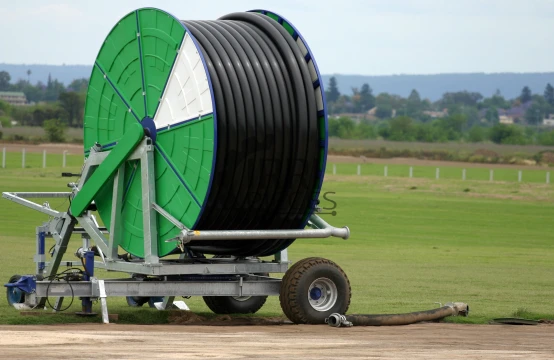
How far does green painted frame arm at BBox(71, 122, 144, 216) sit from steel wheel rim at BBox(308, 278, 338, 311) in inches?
112

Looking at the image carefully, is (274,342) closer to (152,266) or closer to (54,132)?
(152,266)

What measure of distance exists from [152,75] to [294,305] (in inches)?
133

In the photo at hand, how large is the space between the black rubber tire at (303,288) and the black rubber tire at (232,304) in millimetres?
1816

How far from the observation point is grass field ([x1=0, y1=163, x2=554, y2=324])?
18.1 metres

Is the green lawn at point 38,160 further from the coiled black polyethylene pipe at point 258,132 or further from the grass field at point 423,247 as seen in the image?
the coiled black polyethylene pipe at point 258,132

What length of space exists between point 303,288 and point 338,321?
598 millimetres

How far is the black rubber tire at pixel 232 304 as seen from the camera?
16439 millimetres

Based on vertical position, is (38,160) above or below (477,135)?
below

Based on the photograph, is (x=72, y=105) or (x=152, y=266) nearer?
(x=152, y=266)

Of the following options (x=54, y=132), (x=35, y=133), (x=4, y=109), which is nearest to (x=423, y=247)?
(x=54, y=132)

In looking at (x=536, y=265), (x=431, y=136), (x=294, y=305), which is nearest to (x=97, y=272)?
(x=294, y=305)

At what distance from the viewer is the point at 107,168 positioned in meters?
15.4

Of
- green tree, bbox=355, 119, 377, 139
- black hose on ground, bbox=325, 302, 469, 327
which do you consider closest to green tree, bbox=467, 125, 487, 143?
green tree, bbox=355, 119, 377, 139

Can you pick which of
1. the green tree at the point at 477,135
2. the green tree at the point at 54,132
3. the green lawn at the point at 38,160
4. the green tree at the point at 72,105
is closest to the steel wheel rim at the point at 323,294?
the green lawn at the point at 38,160
